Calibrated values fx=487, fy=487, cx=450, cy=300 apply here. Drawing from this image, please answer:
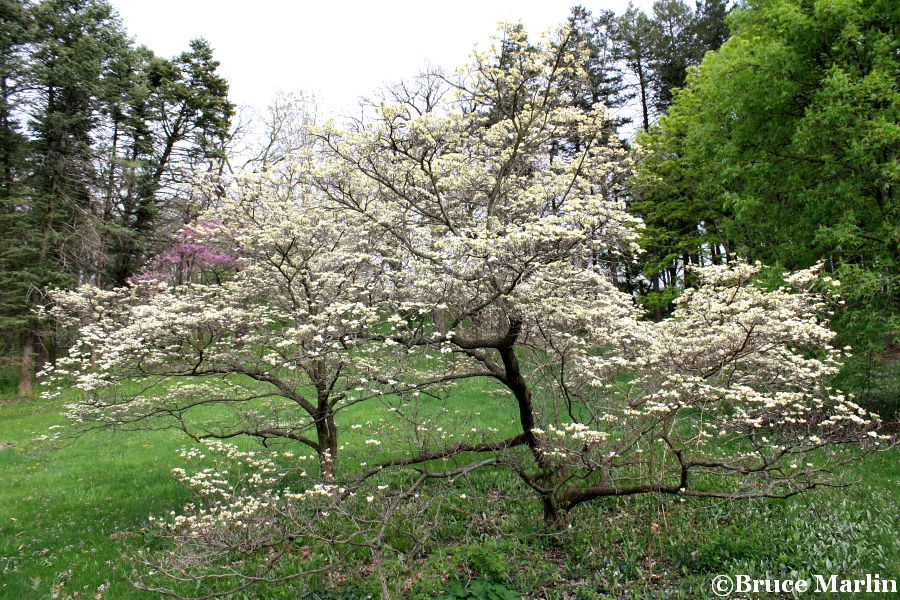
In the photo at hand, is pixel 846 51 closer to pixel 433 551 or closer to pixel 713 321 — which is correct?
pixel 713 321

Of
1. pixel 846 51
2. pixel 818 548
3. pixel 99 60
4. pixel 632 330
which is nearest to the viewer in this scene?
pixel 818 548

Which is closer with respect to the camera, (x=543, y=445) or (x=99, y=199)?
(x=543, y=445)

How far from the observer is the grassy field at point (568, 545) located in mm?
4676

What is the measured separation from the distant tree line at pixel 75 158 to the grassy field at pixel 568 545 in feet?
35.9

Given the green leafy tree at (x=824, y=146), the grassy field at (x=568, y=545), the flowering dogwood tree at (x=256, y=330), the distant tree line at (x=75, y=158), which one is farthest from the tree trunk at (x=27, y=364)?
the green leafy tree at (x=824, y=146)

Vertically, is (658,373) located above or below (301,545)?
above

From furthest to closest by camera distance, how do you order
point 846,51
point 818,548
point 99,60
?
1. point 99,60
2. point 846,51
3. point 818,548

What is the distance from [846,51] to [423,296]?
9.67 meters

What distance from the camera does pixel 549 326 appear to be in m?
6.30

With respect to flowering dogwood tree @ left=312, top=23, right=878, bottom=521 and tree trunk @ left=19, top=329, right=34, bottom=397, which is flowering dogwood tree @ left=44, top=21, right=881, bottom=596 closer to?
flowering dogwood tree @ left=312, top=23, right=878, bottom=521

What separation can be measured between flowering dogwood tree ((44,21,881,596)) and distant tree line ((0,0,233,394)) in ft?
33.9

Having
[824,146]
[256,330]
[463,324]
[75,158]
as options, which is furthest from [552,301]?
[75,158]

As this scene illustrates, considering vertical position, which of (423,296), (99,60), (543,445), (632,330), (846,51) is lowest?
(543,445)

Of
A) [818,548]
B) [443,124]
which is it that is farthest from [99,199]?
[818,548]
